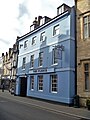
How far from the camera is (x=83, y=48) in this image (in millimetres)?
20500

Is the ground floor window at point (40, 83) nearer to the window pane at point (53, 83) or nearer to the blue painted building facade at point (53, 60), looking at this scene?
the blue painted building facade at point (53, 60)

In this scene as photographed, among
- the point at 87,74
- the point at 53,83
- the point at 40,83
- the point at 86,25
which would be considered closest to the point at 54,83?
the point at 53,83

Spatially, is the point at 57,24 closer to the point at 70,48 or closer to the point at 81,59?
the point at 70,48

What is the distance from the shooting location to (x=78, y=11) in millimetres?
21938

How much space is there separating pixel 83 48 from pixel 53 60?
4.58 metres

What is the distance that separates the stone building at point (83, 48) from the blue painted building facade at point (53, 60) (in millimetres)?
716

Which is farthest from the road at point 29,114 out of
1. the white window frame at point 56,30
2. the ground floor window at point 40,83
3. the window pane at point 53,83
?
the white window frame at point 56,30

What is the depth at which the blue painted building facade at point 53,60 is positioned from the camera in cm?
2144

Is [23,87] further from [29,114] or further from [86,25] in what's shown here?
[29,114]

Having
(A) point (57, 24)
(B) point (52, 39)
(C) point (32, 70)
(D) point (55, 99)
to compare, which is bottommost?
Result: (D) point (55, 99)

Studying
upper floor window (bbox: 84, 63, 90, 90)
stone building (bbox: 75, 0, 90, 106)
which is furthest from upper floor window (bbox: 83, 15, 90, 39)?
upper floor window (bbox: 84, 63, 90, 90)

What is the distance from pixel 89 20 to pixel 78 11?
1.94 m

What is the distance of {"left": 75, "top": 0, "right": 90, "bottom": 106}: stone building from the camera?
19812 mm

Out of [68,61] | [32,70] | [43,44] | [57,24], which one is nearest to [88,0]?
[57,24]
